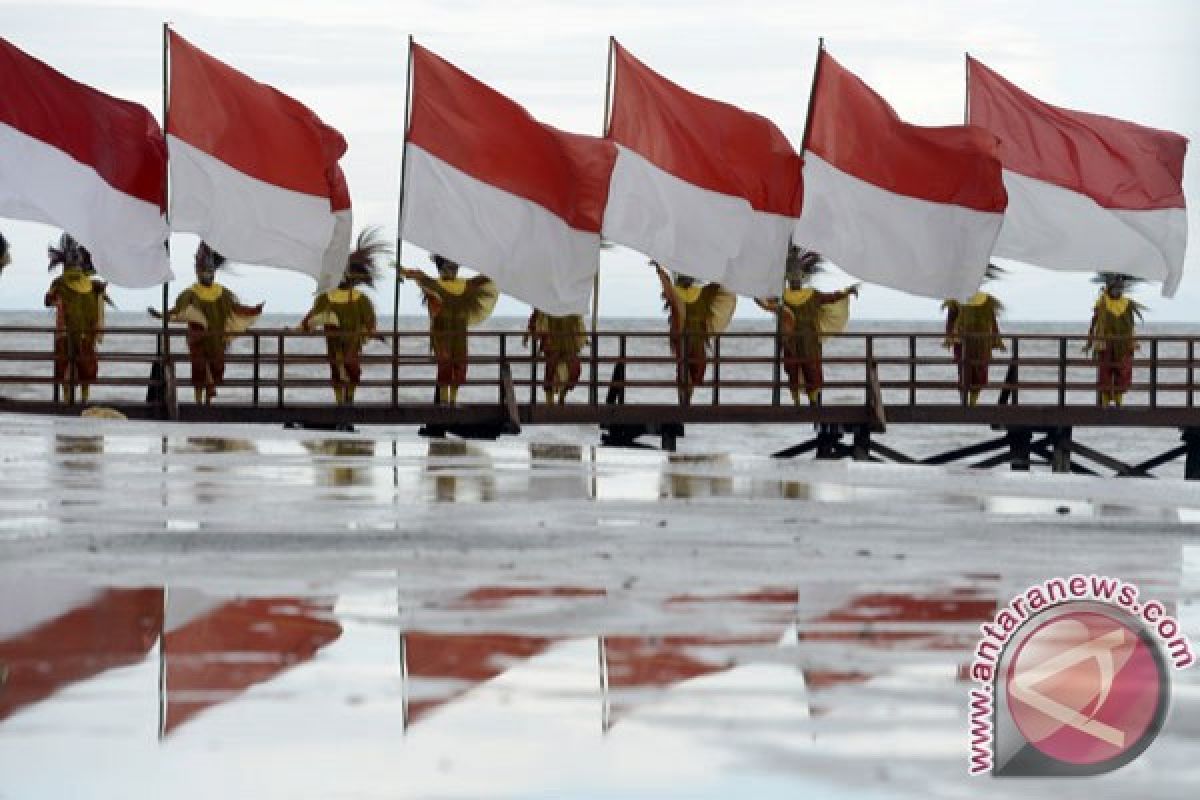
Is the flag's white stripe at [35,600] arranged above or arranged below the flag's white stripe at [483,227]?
below

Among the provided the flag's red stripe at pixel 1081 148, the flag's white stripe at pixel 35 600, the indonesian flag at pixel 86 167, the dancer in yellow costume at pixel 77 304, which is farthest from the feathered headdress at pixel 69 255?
the flag's white stripe at pixel 35 600

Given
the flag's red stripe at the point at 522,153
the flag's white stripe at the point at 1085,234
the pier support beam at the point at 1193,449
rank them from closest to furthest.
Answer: the flag's red stripe at the point at 522,153
the flag's white stripe at the point at 1085,234
the pier support beam at the point at 1193,449

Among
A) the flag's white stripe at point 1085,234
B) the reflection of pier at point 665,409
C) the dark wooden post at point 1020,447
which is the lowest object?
the dark wooden post at point 1020,447

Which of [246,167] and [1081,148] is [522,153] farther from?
[1081,148]

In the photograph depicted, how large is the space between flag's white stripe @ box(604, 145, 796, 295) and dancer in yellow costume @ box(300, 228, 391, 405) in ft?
12.0

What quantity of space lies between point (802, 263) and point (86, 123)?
887 cm

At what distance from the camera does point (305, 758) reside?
272 inches

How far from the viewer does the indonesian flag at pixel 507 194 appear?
97.2 feet

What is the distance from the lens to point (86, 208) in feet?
92.6

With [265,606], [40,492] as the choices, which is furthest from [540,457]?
[265,606]

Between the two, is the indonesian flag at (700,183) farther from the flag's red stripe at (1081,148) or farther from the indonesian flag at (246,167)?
the indonesian flag at (246,167)

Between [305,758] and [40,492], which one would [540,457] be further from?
[305,758]

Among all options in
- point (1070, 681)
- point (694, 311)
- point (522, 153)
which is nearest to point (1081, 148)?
point (694, 311)

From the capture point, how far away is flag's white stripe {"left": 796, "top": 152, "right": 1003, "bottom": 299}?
30.7 m
